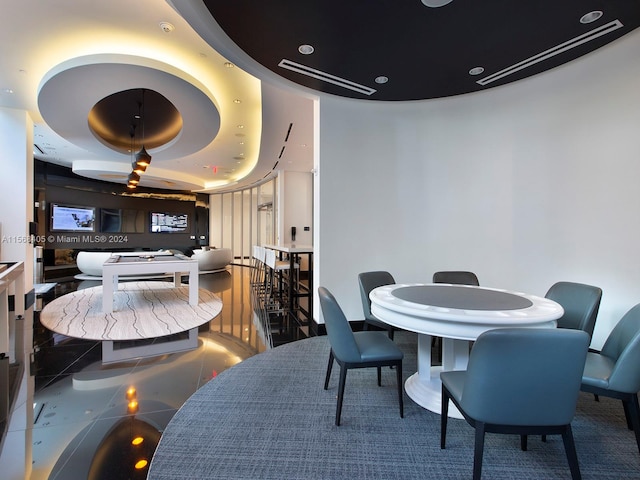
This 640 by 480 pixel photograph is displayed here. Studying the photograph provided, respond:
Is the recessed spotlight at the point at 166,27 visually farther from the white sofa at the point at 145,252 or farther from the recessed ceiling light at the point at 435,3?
the white sofa at the point at 145,252

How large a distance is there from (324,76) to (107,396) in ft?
12.2

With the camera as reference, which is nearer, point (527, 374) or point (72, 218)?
point (527, 374)

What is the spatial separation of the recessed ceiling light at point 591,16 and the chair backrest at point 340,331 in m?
3.10

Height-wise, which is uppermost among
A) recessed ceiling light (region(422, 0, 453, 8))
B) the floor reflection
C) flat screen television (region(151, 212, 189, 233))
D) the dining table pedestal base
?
recessed ceiling light (region(422, 0, 453, 8))

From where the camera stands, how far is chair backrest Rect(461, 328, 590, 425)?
1350 millimetres

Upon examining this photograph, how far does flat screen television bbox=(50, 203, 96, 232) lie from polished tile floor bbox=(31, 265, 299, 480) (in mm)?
7453

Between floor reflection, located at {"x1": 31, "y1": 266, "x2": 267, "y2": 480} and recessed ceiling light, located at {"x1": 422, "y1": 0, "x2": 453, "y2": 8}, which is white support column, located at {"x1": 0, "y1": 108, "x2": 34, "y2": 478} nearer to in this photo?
floor reflection, located at {"x1": 31, "y1": 266, "x2": 267, "y2": 480}

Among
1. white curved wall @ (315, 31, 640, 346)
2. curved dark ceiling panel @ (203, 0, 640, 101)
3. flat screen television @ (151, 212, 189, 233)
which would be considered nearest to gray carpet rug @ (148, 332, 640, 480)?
white curved wall @ (315, 31, 640, 346)

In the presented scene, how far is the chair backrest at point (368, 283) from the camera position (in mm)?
3113

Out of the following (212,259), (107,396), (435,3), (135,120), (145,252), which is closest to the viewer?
(435,3)

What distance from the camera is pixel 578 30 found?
2.71 m

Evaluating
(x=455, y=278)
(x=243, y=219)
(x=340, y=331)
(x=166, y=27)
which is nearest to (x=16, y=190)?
(x=166, y=27)

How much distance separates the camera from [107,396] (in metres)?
2.45

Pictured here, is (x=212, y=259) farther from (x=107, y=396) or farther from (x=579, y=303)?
(x=579, y=303)
